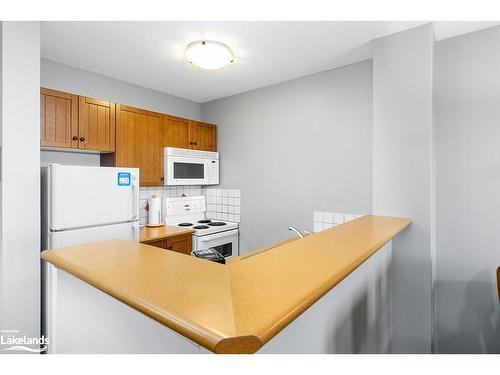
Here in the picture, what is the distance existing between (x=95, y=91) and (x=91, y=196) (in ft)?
4.02

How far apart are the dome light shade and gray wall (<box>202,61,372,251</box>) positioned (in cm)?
96

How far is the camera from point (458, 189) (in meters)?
1.95

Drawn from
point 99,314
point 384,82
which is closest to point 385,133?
point 384,82

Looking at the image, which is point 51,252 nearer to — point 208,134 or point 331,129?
point 331,129

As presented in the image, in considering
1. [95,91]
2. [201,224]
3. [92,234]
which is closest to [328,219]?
[201,224]

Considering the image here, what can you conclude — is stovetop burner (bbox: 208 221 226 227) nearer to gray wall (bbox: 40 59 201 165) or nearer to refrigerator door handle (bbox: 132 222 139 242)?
refrigerator door handle (bbox: 132 222 139 242)

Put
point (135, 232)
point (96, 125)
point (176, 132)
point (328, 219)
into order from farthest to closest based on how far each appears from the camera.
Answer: point (176, 132) < point (328, 219) < point (96, 125) < point (135, 232)

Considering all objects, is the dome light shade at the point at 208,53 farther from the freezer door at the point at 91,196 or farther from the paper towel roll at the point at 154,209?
the paper towel roll at the point at 154,209

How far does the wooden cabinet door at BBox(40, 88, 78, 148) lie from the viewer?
2.10 m

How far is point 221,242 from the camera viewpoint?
3.03 m

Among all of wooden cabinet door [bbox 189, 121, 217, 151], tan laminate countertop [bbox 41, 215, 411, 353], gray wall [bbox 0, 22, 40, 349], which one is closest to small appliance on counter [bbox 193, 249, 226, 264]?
tan laminate countertop [bbox 41, 215, 411, 353]

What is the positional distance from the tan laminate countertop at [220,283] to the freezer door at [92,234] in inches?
37.5

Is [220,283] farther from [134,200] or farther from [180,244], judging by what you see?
[180,244]

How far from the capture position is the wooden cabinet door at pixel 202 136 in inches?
128
